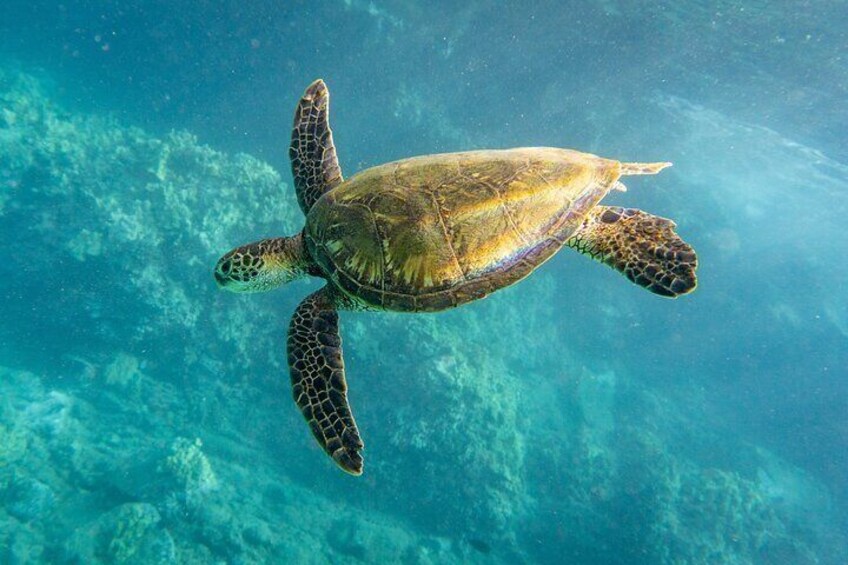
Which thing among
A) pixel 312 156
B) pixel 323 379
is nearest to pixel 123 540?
pixel 323 379

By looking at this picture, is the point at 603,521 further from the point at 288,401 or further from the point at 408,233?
the point at 408,233

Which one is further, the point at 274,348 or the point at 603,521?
the point at 603,521

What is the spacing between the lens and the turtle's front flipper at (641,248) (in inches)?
150

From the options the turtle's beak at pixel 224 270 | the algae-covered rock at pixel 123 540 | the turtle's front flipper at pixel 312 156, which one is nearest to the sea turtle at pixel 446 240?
the turtle's front flipper at pixel 312 156

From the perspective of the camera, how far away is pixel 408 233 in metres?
3.71

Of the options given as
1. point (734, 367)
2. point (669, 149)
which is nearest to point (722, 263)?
point (734, 367)

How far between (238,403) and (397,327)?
5640 mm

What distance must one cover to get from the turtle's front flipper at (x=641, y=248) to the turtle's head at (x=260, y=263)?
3.11 metres

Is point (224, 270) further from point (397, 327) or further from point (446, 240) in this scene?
point (397, 327)

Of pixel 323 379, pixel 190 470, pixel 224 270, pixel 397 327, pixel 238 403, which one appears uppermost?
pixel 224 270

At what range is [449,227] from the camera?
3709 millimetres

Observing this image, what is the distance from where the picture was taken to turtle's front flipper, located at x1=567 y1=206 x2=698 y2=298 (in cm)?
380

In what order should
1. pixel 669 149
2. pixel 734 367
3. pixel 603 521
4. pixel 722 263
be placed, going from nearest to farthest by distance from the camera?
pixel 603 521, pixel 734 367, pixel 722 263, pixel 669 149

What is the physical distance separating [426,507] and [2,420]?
12230 mm
